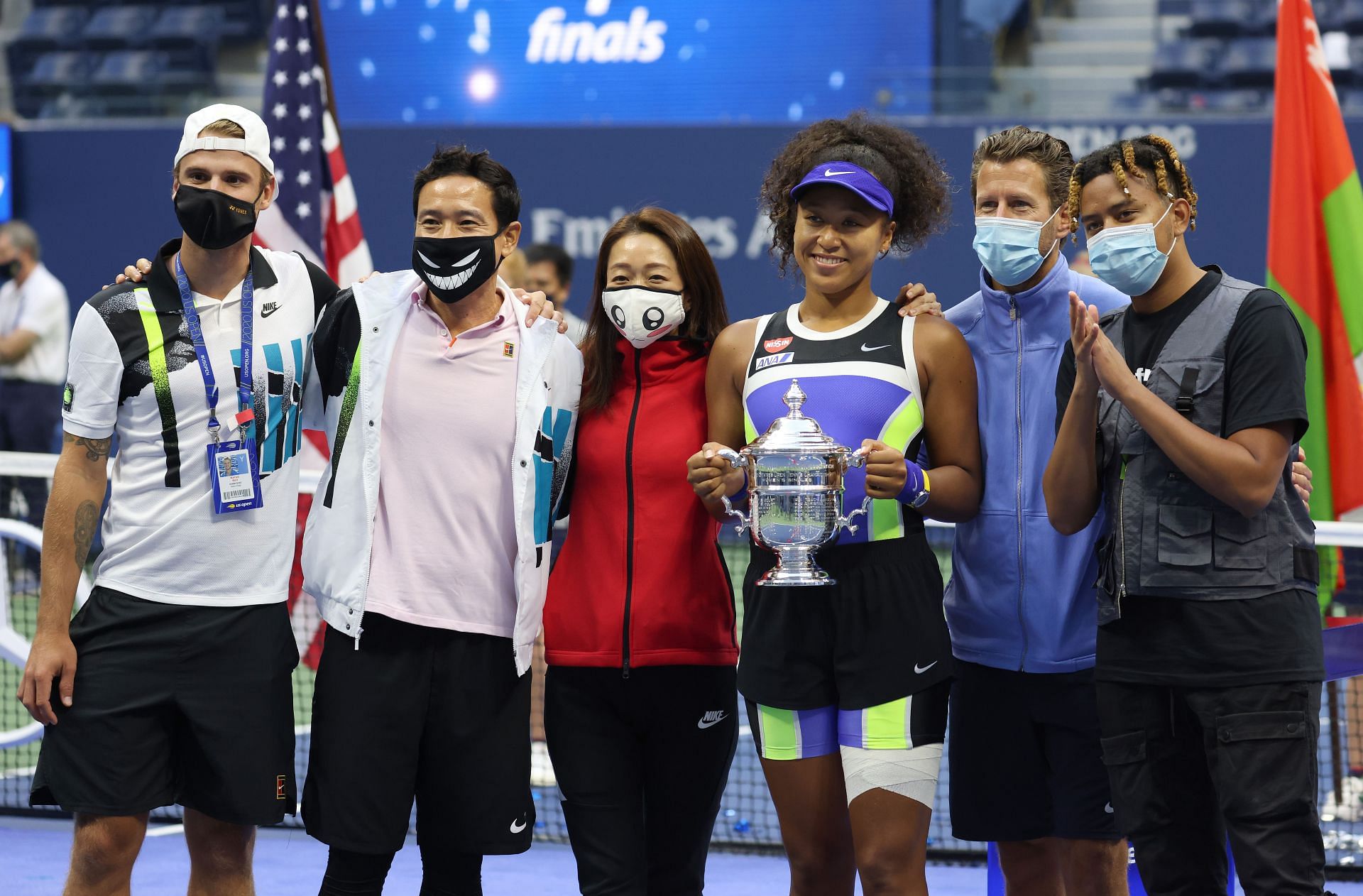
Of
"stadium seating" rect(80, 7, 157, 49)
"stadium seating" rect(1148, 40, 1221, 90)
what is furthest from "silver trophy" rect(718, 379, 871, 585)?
"stadium seating" rect(80, 7, 157, 49)

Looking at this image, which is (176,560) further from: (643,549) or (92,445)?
(643,549)

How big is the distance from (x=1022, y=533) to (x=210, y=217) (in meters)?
2.15

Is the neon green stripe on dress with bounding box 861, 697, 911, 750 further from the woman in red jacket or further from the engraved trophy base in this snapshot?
the woman in red jacket

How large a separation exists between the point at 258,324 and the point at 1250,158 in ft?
34.7

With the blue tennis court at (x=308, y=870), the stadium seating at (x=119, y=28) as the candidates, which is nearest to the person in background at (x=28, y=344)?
the stadium seating at (x=119, y=28)

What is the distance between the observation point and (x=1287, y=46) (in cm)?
512

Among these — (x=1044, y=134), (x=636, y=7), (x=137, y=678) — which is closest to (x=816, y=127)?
(x=1044, y=134)

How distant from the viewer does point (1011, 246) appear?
149 inches

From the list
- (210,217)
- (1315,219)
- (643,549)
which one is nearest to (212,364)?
(210,217)

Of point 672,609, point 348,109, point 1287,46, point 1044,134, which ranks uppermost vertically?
point 348,109

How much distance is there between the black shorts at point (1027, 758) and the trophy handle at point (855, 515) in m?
0.56

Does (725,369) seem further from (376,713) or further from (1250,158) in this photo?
(1250,158)

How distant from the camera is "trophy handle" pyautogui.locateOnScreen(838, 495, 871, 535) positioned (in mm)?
3475

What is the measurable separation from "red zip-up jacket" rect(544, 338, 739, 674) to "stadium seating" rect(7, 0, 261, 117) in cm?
1205
